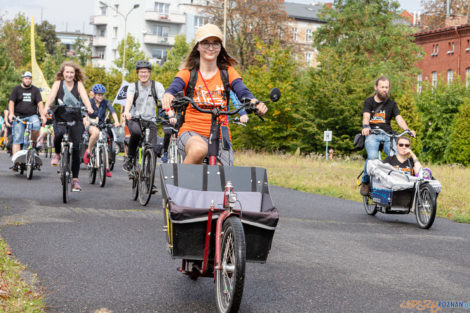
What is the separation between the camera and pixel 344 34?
56625 millimetres

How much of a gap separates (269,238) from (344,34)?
175 feet

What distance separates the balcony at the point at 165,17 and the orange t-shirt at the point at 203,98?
315 ft

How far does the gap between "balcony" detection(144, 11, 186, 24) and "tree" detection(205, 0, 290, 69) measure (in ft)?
150

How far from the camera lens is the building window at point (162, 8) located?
102 m

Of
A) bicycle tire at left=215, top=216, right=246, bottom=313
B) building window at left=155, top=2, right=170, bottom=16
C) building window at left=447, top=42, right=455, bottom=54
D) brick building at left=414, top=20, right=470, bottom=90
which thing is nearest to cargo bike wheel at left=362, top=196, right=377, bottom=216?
bicycle tire at left=215, top=216, right=246, bottom=313

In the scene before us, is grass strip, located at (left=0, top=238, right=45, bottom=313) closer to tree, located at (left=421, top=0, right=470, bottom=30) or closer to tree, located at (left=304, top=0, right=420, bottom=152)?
tree, located at (left=304, top=0, right=420, bottom=152)

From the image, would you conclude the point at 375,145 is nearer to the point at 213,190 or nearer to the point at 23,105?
the point at 213,190

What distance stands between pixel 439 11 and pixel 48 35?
6723 centimetres

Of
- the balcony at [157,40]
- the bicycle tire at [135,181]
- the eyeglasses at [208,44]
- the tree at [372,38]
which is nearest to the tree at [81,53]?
the balcony at [157,40]

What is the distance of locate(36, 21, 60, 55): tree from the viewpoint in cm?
11400

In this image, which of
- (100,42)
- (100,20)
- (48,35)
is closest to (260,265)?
(100,20)

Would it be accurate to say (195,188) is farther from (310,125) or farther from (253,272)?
(310,125)

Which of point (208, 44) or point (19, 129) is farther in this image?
point (19, 129)

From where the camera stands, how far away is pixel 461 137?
31.8 m
